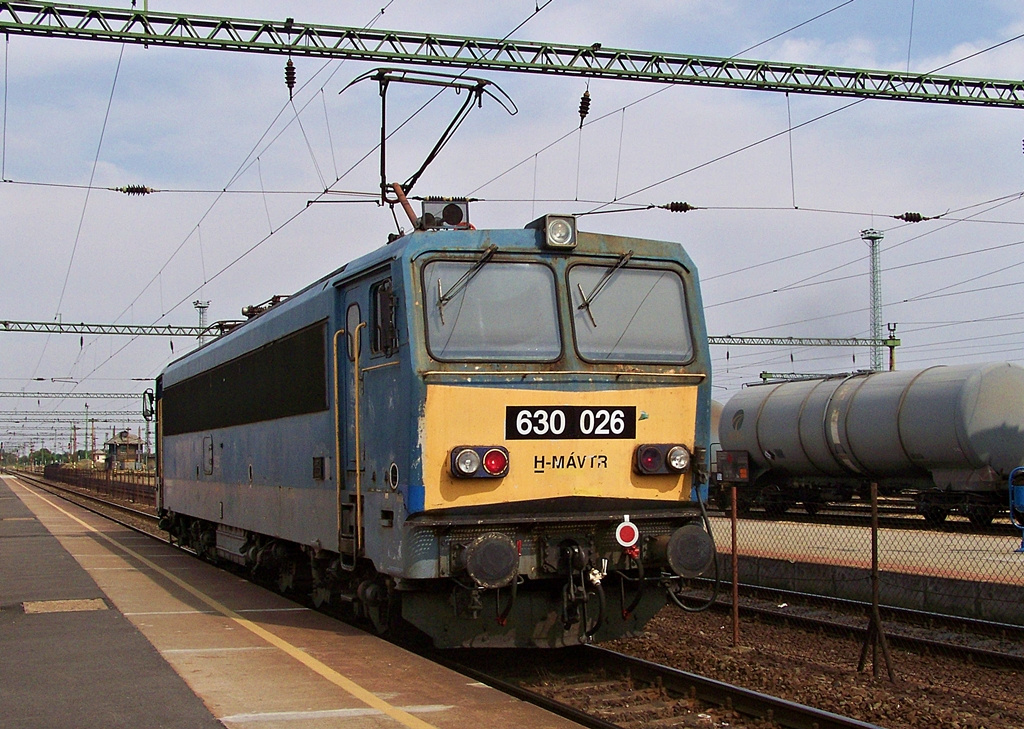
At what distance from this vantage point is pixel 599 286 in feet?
28.8

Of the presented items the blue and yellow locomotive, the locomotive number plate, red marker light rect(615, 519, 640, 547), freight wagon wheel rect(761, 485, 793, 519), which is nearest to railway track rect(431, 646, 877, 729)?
the blue and yellow locomotive

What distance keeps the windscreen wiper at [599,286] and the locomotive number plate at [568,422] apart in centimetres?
71

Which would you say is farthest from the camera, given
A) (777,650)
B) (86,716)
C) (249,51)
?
(249,51)

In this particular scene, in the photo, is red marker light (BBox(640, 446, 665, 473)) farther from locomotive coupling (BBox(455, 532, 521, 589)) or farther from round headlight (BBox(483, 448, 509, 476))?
locomotive coupling (BBox(455, 532, 521, 589))

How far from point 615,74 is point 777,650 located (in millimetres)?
11081

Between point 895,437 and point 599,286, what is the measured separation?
15.3 metres

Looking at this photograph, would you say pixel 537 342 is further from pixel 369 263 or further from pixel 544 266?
pixel 369 263

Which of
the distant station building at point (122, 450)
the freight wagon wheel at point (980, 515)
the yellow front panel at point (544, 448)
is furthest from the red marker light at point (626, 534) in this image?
the distant station building at point (122, 450)

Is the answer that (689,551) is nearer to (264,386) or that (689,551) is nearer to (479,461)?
(479,461)

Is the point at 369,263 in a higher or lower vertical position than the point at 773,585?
higher

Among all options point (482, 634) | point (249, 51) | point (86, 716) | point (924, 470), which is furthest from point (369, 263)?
point (924, 470)

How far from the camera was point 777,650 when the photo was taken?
33.8 ft

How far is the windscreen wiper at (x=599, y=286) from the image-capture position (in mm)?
8672

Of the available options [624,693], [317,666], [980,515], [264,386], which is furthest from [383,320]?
[980,515]
